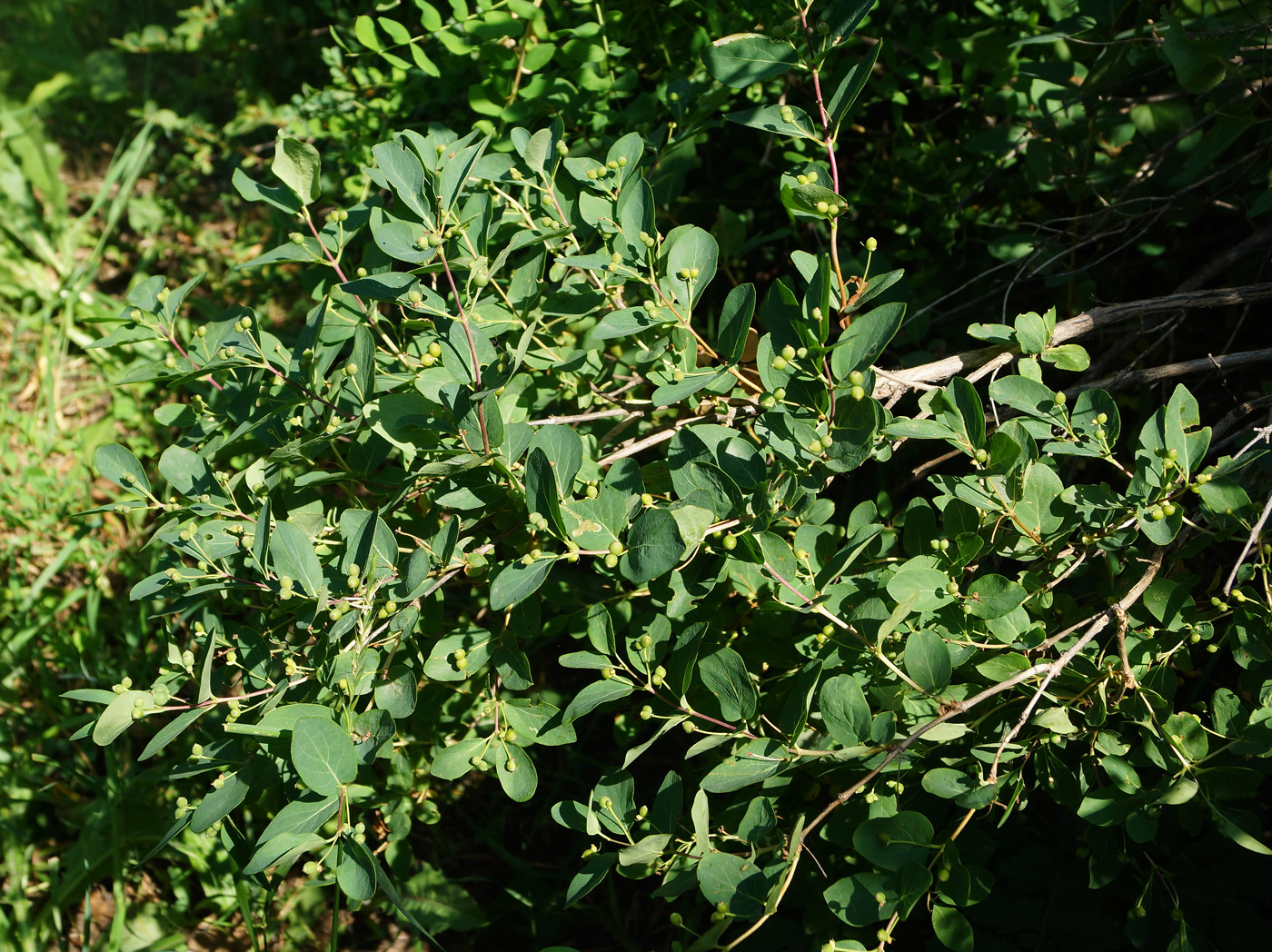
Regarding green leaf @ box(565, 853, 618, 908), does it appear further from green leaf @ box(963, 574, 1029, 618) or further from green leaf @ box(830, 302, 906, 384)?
green leaf @ box(830, 302, 906, 384)

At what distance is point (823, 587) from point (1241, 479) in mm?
697

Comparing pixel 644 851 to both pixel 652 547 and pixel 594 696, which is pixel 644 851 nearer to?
pixel 594 696

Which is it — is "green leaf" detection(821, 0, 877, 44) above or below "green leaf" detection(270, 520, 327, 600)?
above

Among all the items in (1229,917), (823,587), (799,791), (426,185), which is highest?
(426,185)

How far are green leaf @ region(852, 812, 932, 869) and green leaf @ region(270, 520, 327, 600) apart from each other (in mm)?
736

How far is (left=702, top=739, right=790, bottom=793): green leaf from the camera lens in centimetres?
111

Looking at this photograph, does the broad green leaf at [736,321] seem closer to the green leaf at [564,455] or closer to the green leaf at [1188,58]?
the green leaf at [564,455]

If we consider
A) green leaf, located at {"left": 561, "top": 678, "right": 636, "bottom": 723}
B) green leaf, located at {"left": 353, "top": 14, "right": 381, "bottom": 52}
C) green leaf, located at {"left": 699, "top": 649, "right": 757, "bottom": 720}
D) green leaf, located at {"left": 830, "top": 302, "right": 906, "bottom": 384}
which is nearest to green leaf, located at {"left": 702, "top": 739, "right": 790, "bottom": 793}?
green leaf, located at {"left": 699, "top": 649, "right": 757, "bottom": 720}

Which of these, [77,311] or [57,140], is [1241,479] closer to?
[77,311]

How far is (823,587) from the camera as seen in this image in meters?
1.24

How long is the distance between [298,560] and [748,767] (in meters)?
0.61

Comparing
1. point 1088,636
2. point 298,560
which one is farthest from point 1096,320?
point 298,560

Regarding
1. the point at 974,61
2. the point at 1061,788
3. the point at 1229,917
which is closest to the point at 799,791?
the point at 1061,788

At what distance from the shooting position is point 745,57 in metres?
1.21
